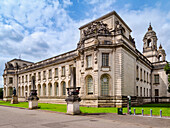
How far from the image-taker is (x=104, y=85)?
26188mm

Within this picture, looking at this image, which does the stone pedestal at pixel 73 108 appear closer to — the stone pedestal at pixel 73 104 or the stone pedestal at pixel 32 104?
the stone pedestal at pixel 73 104

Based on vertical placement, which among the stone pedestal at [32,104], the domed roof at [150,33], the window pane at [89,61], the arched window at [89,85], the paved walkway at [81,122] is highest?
the domed roof at [150,33]

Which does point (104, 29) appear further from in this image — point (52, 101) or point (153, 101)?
point (153, 101)

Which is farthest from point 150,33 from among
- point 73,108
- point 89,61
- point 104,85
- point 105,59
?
point 73,108

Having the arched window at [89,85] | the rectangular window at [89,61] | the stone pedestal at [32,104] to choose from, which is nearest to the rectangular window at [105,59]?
the rectangular window at [89,61]

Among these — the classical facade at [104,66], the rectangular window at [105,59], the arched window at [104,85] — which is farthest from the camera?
the rectangular window at [105,59]

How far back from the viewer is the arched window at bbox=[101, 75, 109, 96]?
85.2ft

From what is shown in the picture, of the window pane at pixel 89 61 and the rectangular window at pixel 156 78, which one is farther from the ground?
the window pane at pixel 89 61

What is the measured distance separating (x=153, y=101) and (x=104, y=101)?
25005 mm

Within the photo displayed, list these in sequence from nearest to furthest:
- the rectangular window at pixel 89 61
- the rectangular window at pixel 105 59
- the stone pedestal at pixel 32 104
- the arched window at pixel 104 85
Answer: the stone pedestal at pixel 32 104 < the arched window at pixel 104 85 < the rectangular window at pixel 105 59 < the rectangular window at pixel 89 61

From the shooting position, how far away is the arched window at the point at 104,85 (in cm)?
2597

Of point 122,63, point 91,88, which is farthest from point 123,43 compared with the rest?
point 91,88

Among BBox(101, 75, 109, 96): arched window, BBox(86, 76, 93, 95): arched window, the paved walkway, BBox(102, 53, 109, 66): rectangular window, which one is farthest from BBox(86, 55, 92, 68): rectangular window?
the paved walkway

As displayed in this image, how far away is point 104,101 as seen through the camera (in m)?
25.1
